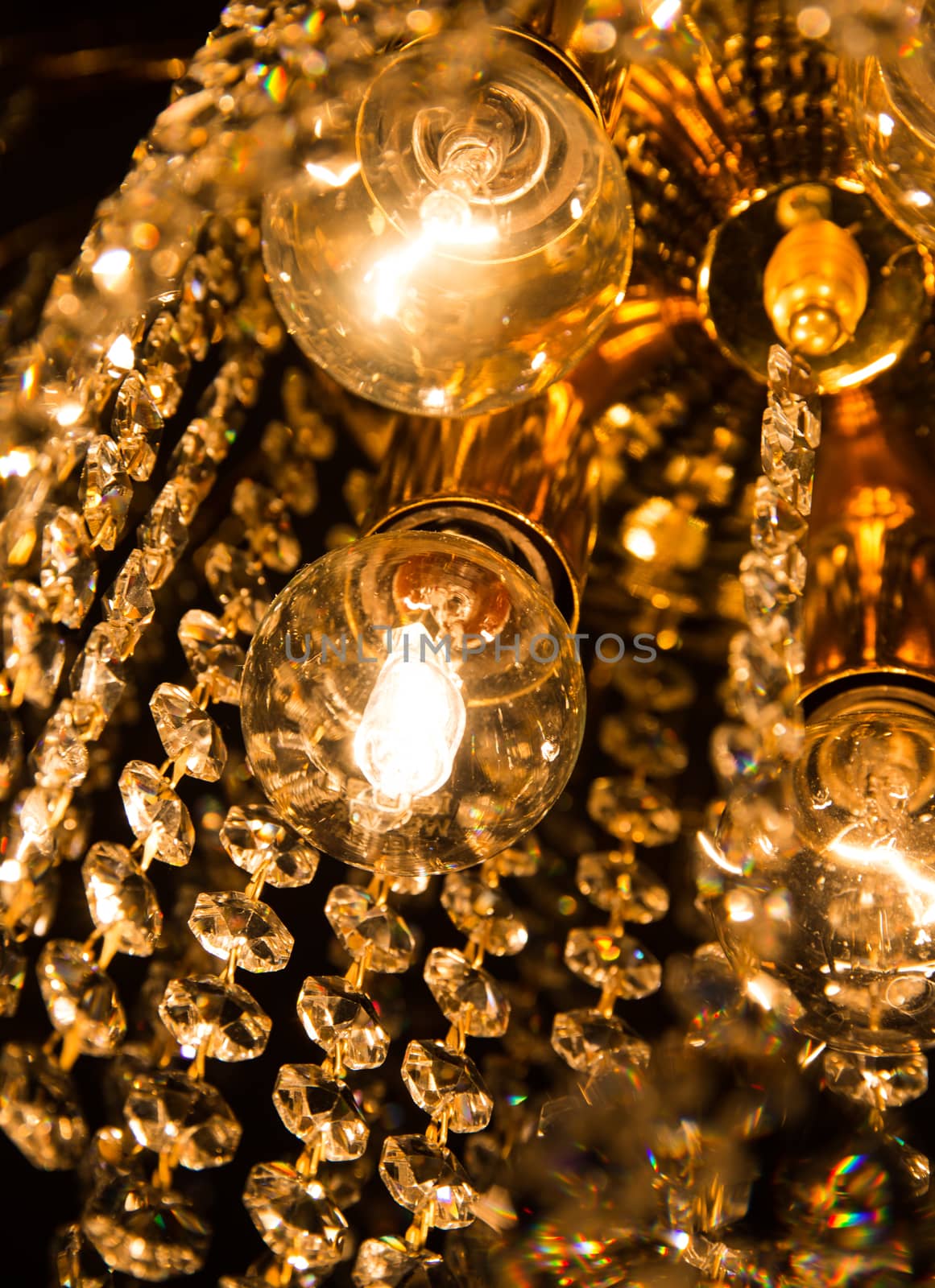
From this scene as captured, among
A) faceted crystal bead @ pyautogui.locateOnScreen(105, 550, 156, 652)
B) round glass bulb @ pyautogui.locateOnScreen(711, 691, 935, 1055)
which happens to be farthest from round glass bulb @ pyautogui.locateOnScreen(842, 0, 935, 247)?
faceted crystal bead @ pyautogui.locateOnScreen(105, 550, 156, 652)

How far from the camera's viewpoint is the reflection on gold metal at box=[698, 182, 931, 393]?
588 millimetres

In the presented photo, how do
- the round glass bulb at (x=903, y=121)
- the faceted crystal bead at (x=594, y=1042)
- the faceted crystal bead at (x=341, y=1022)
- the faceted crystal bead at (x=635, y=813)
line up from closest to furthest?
the round glass bulb at (x=903, y=121) < the faceted crystal bead at (x=341, y=1022) < the faceted crystal bead at (x=594, y=1042) < the faceted crystal bead at (x=635, y=813)

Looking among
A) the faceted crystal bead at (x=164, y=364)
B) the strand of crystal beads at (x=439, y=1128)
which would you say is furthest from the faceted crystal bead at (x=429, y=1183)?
the faceted crystal bead at (x=164, y=364)

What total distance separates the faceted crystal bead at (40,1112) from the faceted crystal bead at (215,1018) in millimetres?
48

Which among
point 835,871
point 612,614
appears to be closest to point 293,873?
point 835,871

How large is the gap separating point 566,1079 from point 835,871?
29 centimetres

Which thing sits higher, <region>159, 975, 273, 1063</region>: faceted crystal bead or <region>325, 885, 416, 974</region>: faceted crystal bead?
<region>159, 975, 273, 1063</region>: faceted crystal bead

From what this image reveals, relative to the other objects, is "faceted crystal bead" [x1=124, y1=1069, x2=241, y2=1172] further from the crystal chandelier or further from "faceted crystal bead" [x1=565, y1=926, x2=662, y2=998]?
"faceted crystal bead" [x1=565, y1=926, x2=662, y2=998]

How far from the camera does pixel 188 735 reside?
556 mm

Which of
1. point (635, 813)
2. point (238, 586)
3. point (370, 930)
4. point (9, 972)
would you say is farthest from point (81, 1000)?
point (635, 813)

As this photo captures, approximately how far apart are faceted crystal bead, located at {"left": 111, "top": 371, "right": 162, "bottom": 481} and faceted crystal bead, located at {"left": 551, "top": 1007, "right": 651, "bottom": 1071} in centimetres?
35

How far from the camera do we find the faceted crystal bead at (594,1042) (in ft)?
2.07

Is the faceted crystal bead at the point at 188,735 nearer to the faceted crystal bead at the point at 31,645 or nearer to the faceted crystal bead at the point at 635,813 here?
the faceted crystal bead at the point at 31,645

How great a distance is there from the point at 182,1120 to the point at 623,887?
30cm
